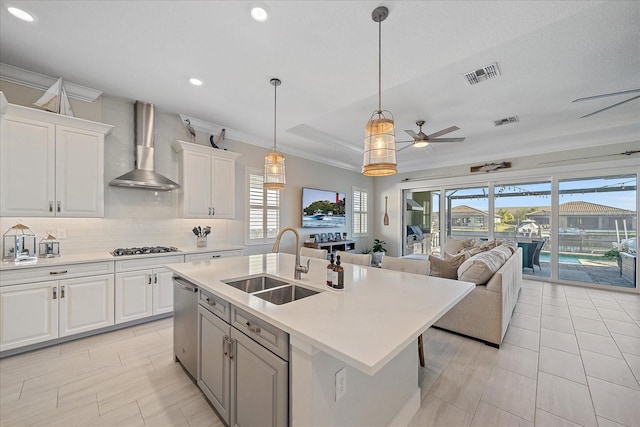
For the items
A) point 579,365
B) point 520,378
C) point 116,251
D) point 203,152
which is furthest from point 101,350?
point 579,365

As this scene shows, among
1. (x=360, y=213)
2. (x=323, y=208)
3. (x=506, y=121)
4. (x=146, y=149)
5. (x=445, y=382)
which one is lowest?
(x=445, y=382)

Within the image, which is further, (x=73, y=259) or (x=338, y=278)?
(x=73, y=259)

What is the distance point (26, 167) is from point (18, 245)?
2.73 feet

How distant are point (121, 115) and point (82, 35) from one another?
1.38 metres

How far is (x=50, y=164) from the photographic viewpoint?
272 centimetres

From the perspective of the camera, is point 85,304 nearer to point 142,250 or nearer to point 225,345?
point 142,250

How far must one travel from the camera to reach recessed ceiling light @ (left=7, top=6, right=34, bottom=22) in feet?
6.20

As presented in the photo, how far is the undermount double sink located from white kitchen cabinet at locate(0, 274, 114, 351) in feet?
6.63

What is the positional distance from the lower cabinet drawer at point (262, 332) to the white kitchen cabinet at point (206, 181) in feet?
9.09

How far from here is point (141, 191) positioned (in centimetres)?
356

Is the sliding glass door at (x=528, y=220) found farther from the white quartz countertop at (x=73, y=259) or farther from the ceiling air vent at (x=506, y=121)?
the white quartz countertop at (x=73, y=259)

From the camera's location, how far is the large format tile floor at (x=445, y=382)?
5.64 ft

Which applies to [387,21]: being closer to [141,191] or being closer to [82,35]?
[82,35]

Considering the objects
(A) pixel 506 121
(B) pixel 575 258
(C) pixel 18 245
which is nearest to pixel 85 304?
(C) pixel 18 245
